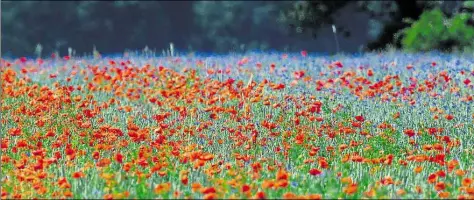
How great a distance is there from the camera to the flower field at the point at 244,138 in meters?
5.14

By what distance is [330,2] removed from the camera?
2183 centimetres

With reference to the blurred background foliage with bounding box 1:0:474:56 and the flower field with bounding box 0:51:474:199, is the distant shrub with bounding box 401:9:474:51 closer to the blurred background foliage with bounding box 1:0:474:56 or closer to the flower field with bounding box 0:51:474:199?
the blurred background foliage with bounding box 1:0:474:56

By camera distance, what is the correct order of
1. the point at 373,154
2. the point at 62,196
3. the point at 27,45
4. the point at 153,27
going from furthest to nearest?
1. the point at 153,27
2. the point at 27,45
3. the point at 373,154
4. the point at 62,196

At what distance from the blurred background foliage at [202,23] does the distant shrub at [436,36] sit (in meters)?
1.18

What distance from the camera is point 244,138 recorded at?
22.7ft

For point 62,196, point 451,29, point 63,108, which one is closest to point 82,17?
point 451,29

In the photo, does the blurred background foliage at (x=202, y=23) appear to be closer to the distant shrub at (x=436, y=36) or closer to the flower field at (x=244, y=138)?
→ the distant shrub at (x=436, y=36)

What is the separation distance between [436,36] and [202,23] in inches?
507

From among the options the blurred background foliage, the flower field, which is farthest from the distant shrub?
the flower field

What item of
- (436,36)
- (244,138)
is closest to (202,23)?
(436,36)

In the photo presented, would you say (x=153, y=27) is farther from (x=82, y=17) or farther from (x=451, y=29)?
(x=451, y=29)

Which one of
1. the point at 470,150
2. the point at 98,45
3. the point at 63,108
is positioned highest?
the point at 98,45

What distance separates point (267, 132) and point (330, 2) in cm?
1455

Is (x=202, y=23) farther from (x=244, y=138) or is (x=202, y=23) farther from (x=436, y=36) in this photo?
(x=244, y=138)
